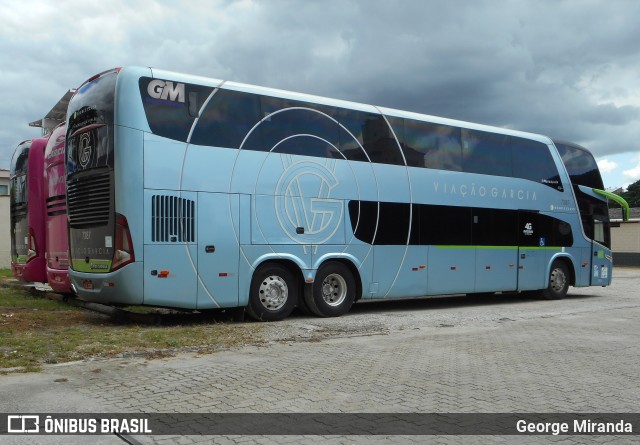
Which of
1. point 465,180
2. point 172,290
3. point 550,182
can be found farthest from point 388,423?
point 550,182

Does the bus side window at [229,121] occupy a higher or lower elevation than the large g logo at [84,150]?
higher

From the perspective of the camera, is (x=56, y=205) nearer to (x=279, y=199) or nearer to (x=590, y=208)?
(x=279, y=199)

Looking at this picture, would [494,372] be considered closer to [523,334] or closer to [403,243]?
[523,334]

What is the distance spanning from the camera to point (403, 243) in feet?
44.2

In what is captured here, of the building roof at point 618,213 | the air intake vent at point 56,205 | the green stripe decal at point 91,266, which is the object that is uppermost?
the building roof at point 618,213

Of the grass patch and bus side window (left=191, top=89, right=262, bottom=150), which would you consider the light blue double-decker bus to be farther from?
the grass patch

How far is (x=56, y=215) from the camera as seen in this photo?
13.7 meters

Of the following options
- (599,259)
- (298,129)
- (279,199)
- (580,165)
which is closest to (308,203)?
(279,199)

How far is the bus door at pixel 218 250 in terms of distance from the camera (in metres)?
10.5

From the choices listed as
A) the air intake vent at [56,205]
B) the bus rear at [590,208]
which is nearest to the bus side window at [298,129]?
the air intake vent at [56,205]

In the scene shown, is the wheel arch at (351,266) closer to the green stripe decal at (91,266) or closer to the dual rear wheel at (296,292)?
the dual rear wheel at (296,292)

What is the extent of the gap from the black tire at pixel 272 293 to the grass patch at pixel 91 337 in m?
0.43

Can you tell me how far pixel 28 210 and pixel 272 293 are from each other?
7.72 m

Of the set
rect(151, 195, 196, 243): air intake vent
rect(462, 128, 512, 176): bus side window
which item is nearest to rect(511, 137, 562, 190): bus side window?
rect(462, 128, 512, 176): bus side window
